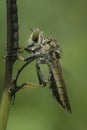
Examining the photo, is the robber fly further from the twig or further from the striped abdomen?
the twig

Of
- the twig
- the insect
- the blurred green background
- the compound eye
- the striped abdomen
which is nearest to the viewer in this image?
the twig

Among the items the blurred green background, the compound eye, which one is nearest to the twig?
the compound eye

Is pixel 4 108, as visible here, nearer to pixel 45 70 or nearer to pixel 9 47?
pixel 9 47

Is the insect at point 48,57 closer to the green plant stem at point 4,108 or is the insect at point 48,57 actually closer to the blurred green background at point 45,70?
the blurred green background at point 45,70

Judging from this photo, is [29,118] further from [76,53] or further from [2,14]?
[2,14]

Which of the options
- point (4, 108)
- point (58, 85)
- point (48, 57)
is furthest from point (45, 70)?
point (4, 108)

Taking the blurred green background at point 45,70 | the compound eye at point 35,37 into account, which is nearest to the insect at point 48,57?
the compound eye at point 35,37
